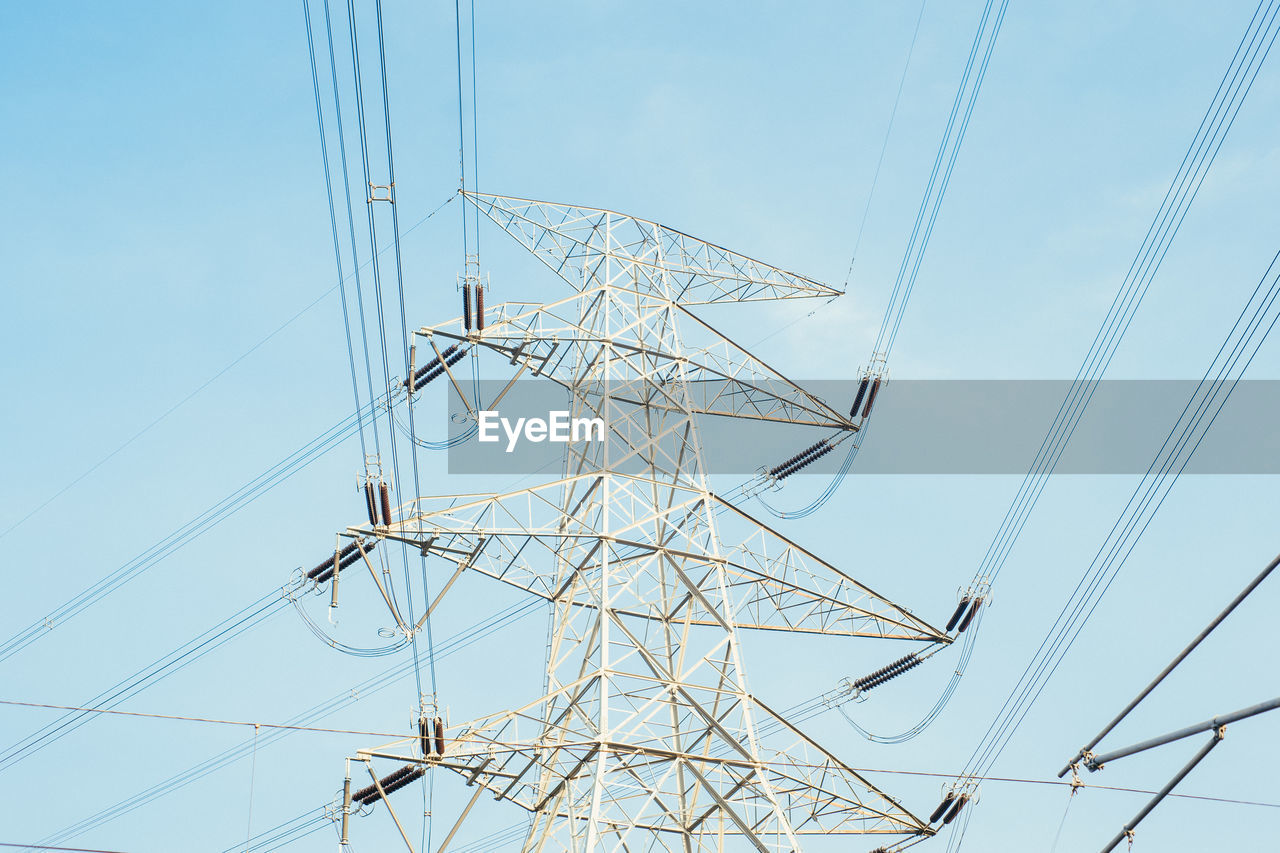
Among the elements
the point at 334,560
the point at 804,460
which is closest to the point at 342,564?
the point at 334,560

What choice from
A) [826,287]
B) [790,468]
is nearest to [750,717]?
[790,468]

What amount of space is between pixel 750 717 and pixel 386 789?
6257mm

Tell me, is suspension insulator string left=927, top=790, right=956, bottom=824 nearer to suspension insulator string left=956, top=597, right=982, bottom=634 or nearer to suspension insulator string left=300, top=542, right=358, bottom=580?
suspension insulator string left=956, top=597, right=982, bottom=634

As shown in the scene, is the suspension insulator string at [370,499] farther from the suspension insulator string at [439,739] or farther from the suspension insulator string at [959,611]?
the suspension insulator string at [959,611]

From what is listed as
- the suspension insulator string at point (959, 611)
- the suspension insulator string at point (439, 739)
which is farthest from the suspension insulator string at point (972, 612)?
the suspension insulator string at point (439, 739)

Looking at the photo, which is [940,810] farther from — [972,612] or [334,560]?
[334,560]

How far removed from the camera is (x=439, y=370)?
93.2 ft

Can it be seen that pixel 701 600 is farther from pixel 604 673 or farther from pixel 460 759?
pixel 460 759

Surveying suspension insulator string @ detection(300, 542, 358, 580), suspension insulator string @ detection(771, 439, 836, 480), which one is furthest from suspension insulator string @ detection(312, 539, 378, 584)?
suspension insulator string @ detection(771, 439, 836, 480)

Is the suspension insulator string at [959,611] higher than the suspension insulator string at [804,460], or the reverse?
the suspension insulator string at [804,460]

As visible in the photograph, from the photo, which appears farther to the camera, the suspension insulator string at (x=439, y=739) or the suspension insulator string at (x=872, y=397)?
the suspension insulator string at (x=872, y=397)

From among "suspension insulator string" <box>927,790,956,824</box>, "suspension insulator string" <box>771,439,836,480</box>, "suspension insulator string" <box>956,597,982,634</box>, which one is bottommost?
"suspension insulator string" <box>927,790,956,824</box>

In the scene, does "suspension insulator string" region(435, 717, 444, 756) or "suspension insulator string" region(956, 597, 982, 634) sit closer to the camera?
"suspension insulator string" region(435, 717, 444, 756)

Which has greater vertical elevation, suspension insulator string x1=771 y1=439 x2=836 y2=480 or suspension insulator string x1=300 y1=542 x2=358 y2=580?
A: suspension insulator string x1=771 y1=439 x2=836 y2=480
